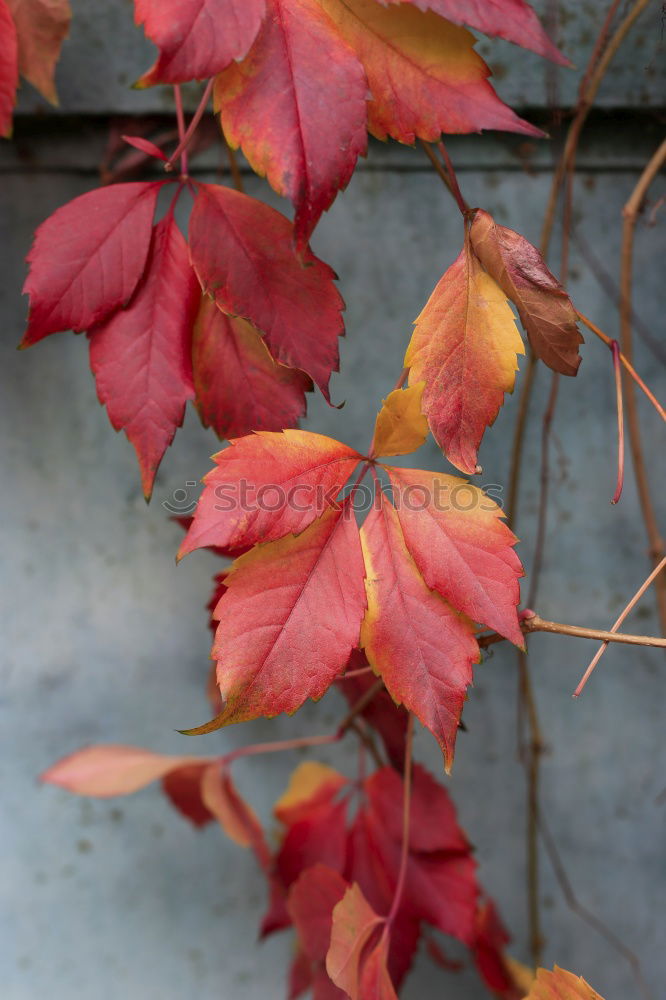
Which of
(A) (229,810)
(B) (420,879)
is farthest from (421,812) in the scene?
(A) (229,810)

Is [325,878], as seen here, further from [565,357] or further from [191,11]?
[191,11]

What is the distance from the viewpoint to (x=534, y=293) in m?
0.39

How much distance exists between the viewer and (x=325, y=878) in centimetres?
55

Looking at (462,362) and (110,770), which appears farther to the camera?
(110,770)

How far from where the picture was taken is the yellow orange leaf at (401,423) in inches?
15.8

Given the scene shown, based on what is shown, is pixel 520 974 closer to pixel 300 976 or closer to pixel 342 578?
pixel 300 976

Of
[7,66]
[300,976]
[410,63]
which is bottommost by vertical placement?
[300,976]

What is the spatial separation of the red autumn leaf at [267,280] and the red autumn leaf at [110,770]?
16.8 inches

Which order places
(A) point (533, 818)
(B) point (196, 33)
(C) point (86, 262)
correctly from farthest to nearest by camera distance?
(A) point (533, 818) → (C) point (86, 262) → (B) point (196, 33)

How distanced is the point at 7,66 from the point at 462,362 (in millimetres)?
362

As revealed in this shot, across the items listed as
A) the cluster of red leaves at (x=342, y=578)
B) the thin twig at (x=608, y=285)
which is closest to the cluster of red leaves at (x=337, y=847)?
the cluster of red leaves at (x=342, y=578)

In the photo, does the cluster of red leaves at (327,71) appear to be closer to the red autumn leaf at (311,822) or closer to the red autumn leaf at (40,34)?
the red autumn leaf at (40,34)

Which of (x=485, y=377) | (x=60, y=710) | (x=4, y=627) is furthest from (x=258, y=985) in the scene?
(x=485, y=377)

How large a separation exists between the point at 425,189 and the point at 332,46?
360 mm
